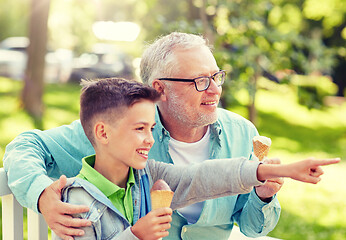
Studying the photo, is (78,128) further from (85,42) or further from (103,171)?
(85,42)

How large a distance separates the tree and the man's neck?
32.1 feet

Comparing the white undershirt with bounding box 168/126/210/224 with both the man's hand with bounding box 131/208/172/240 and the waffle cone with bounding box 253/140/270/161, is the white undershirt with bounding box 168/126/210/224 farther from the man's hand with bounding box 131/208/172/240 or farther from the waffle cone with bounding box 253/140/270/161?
the man's hand with bounding box 131/208/172/240

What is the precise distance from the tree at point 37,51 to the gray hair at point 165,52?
356 inches

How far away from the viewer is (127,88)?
1.86 m

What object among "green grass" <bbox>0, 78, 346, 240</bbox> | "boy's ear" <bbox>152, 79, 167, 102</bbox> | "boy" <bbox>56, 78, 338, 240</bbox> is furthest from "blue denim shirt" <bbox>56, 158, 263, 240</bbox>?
"green grass" <bbox>0, 78, 346, 240</bbox>

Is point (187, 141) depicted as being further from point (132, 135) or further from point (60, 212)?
point (60, 212)

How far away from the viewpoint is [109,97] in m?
1.85

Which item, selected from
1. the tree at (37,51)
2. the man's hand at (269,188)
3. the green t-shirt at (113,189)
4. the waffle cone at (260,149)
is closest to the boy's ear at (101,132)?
the green t-shirt at (113,189)

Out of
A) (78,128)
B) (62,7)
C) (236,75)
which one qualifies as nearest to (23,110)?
(236,75)

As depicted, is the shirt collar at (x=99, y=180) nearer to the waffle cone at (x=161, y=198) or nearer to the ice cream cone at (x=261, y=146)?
the waffle cone at (x=161, y=198)

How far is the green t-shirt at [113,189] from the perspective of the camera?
183 cm

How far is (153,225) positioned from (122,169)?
0.36 m

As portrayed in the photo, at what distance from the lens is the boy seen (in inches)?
69.2

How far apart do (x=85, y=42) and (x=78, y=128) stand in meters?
23.5
